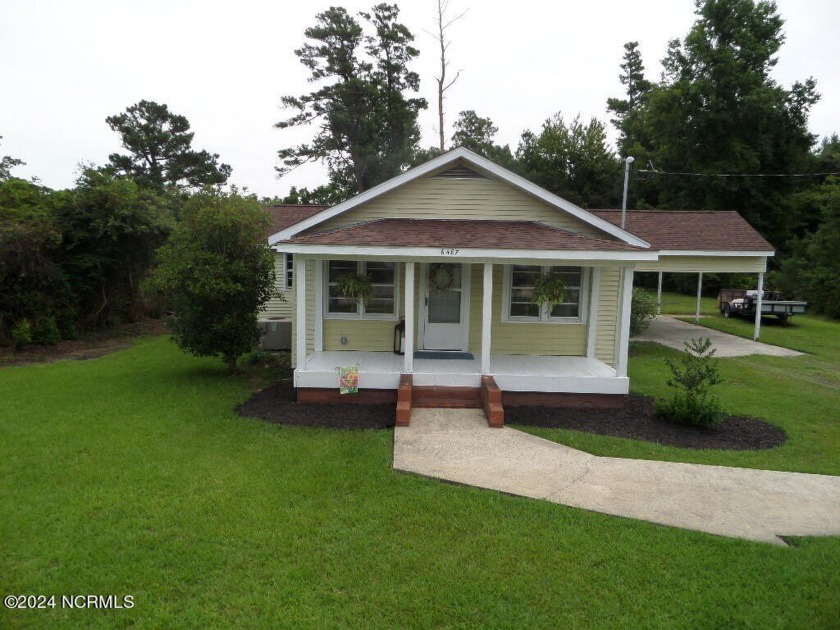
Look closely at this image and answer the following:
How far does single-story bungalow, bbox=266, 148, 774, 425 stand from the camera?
26.1 feet

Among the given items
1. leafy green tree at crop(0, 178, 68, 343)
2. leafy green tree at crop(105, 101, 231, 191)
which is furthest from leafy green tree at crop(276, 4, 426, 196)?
leafy green tree at crop(0, 178, 68, 343)

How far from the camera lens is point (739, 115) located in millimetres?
29828

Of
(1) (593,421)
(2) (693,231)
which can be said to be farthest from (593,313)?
(2) (693,231)

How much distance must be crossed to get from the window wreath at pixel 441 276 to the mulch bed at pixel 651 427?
2640 millimetres

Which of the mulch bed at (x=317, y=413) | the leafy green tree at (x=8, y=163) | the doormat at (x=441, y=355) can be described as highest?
the leafy green tree at (x=8, y=163)

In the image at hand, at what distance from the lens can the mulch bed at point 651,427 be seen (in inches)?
268

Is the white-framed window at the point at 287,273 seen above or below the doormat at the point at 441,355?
above

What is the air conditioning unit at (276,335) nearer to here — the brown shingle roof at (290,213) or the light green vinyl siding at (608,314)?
the brown shingle roof at (290,213)

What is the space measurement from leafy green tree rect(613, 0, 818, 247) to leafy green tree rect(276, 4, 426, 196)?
662 inches

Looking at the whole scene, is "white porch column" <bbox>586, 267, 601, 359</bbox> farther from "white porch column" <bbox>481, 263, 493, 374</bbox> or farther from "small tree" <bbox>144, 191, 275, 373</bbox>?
"small tree" <bbox>144, 191, 275, 373</bbox>

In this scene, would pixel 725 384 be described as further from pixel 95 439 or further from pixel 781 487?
pixel 95 439

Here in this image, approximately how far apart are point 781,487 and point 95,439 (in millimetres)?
8092

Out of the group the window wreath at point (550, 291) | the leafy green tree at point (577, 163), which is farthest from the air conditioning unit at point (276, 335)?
the leafy green tree at point (577, 163)

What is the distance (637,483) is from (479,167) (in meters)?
5.96
